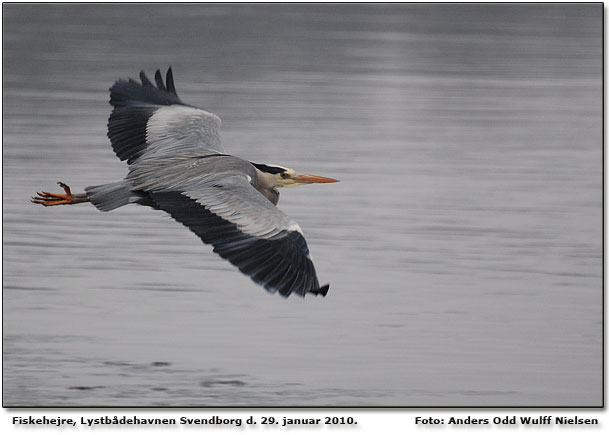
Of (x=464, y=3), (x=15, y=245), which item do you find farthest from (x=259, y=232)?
(x=464, y=3)

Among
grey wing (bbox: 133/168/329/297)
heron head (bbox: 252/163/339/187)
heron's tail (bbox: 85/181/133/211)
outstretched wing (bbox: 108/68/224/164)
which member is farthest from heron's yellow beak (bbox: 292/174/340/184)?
heron's tail (bbox: 85/181/133/211)

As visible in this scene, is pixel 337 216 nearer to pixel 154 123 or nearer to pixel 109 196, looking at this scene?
pixel 154 123

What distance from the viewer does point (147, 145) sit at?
23.3ft

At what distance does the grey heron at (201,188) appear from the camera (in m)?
5.71

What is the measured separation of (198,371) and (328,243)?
1.62 m

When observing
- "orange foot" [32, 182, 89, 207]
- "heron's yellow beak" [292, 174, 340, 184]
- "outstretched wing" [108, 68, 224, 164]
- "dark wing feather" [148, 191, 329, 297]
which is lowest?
"dark wing feather" [148, 191, 329, 297]

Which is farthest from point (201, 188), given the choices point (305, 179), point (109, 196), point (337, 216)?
point (337, 216)

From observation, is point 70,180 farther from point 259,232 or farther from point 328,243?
point 259,232

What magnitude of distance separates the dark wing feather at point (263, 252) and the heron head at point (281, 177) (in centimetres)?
93

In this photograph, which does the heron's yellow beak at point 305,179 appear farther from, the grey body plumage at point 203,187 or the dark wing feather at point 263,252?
the dark wing feather at point 263,252

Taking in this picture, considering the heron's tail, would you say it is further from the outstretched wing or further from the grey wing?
the outstretched wing

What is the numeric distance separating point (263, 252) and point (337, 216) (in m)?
2.60

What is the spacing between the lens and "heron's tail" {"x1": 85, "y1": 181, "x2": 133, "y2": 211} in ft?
20.8

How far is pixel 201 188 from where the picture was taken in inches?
248
